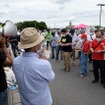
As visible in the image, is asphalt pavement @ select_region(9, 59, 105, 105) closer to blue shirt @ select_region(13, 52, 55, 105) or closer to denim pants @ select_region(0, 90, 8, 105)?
denim pants @ select_region(0, 90, 8, 105)

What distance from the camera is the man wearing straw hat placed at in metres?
2.52

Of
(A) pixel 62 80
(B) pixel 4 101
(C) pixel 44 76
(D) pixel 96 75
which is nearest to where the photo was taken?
(C) pixel 44 76

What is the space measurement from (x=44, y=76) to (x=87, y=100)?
3.29 meters

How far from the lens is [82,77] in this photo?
8.09 m

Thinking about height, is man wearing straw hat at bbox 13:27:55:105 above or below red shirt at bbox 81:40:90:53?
above

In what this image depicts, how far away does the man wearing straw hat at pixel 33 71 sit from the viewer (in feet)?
8.27

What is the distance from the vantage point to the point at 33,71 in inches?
99.3

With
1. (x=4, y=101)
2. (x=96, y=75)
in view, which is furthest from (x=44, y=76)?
(x=96, y=75)

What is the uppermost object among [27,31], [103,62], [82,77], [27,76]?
[27,31]

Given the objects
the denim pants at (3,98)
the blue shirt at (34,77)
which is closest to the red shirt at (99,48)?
the denim pants at (3,98)

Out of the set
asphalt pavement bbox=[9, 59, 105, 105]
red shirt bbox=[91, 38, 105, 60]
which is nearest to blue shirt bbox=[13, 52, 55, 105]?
asphalt pavement bbox=[9, 59, 105, 105]

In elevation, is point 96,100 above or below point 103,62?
below

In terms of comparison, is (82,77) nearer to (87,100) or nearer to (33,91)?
(87,100)

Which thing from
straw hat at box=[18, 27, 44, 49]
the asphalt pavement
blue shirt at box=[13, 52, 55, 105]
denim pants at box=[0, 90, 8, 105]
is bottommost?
the asphalt pavement
